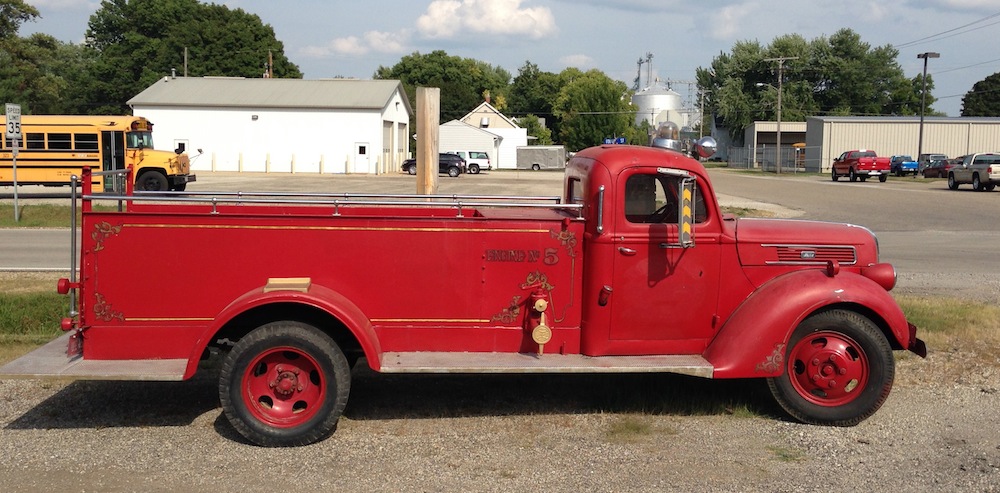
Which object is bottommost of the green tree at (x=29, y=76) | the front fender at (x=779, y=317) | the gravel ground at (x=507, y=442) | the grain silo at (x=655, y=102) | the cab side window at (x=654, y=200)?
the gravel ground at (x=507, y=442)

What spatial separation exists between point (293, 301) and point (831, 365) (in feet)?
12.5

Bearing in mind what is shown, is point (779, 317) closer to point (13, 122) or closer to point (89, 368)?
point (89, 368)

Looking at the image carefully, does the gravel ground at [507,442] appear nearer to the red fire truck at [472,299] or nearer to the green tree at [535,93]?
the red fire truck at [472,299]

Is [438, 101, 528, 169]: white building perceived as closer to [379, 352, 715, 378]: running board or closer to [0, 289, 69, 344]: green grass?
[0, 289, 69, 344]: green grass

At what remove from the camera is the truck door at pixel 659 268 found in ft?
20.4

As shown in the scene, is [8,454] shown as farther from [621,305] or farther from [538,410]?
[621,305]

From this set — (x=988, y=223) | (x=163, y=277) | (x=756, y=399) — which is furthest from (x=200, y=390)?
(x=988, y=223)

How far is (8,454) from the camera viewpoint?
564cm

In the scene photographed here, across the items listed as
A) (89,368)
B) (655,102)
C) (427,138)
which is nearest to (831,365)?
(427,138)

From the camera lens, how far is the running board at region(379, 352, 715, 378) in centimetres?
584

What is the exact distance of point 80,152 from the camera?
30.7 metres

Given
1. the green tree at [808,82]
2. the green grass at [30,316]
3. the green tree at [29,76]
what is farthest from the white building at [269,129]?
the green tree at [808,82]

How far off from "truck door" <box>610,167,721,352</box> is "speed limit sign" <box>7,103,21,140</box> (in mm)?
21468

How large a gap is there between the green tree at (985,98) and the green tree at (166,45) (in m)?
91.0
